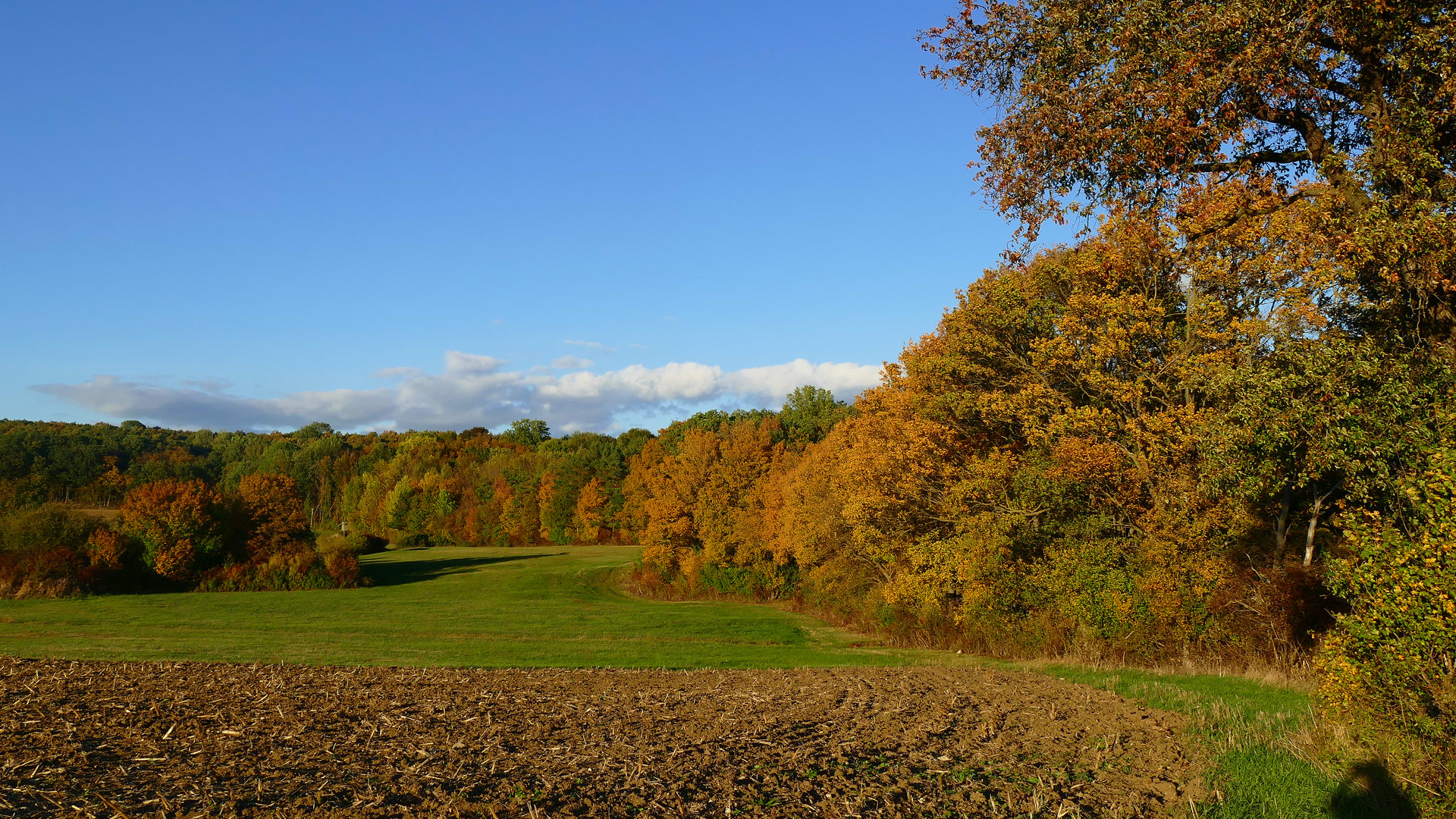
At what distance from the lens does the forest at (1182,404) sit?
960cm

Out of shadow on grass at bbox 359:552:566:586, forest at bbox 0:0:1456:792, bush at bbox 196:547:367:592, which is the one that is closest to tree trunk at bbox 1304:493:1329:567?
forest at bbox 0:0:1456:792

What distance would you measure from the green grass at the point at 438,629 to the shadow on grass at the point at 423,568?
0.80 meters

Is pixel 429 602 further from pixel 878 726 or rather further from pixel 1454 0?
pixel 1454 0

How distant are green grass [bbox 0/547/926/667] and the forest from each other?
4.57m

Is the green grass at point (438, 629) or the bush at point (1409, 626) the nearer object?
the bush at point (1409, 626)

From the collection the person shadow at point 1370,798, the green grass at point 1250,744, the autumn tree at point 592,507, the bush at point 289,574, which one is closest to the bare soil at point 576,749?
the green grass at point 1250,744

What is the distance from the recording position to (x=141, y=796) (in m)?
6.48

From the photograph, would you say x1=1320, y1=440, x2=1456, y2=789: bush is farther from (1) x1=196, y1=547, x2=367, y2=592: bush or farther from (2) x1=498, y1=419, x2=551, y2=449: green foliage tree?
(2) x1=498, y1=419, x2=551, y2=449: green foliage tree

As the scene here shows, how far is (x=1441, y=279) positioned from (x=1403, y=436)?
1998 mm

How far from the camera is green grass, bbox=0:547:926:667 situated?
2130cm

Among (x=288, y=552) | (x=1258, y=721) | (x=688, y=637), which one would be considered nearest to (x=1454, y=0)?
(x=1258, y=721)

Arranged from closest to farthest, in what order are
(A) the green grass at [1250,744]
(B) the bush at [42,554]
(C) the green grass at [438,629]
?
(A) the green grass at [1250,744], (C) the green grass at [438,629], (B) the bush at [42,554]

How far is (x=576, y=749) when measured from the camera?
27.4 ft

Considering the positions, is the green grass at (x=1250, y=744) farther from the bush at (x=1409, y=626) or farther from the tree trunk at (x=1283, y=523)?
the tree trunk at (x=1283, y=523)
